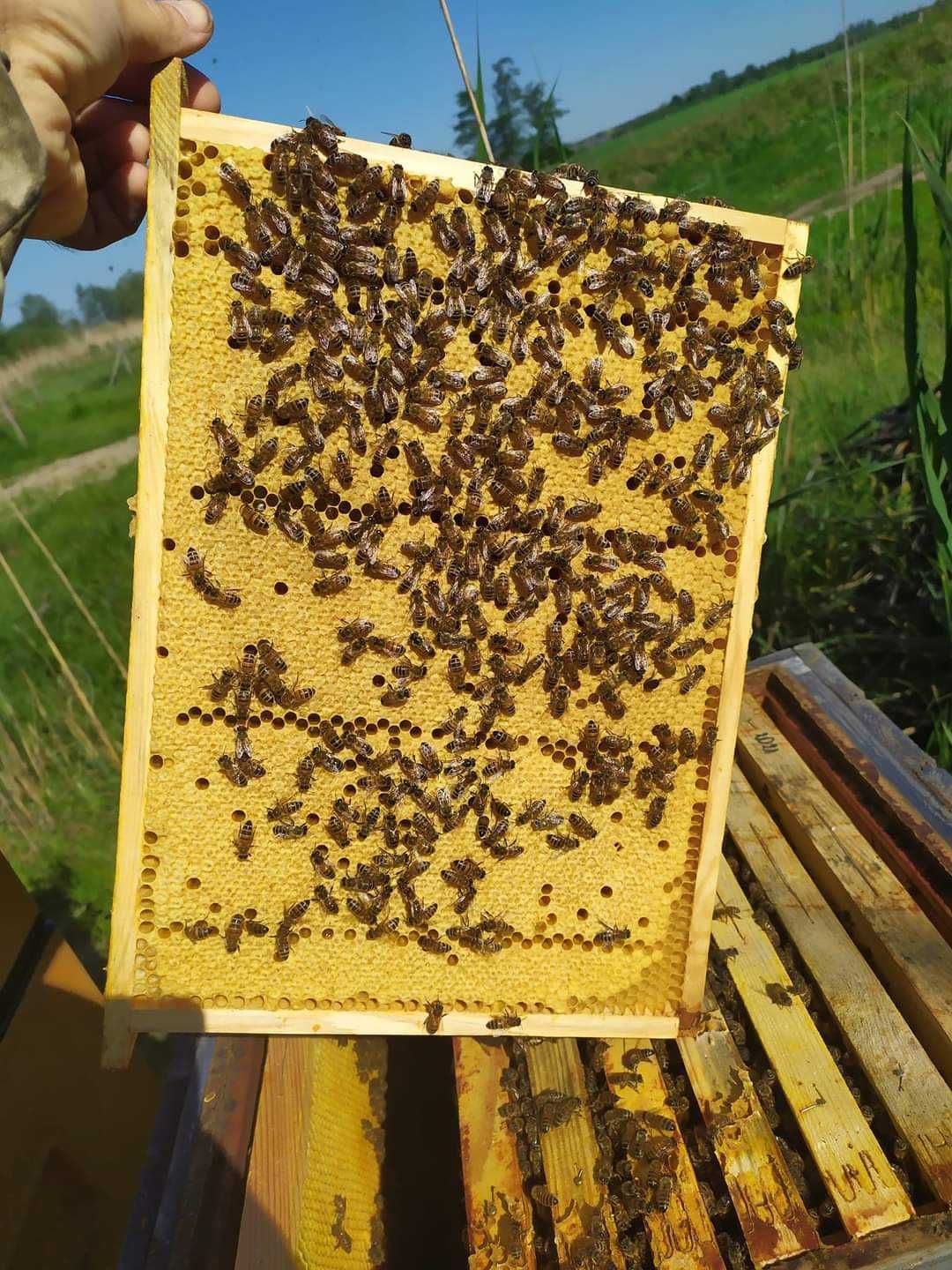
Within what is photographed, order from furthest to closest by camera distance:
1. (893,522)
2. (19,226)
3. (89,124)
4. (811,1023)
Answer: (893,522), (89,124), (811,1023), (19,226)

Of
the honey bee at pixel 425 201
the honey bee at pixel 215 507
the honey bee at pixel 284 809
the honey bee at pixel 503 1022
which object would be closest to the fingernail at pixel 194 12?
the honey bee at pixel 425 201

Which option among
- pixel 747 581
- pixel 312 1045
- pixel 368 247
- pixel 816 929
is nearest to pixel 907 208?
pixel 747 581

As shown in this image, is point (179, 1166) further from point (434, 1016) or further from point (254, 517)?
point (254, 517)

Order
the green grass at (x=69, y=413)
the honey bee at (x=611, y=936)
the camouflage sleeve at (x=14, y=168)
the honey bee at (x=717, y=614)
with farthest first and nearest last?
the green grass at (x=69, y=413), the honey bee at (x=611, y=936), the honey bee at (x=717, y=614), the camouflage sleeve at (x=14, y=168)

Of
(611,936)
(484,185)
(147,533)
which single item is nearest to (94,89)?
(484,185)

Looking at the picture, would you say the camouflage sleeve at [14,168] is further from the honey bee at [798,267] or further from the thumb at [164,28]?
the honey bee at [798,267]

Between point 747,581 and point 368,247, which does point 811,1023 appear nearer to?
point 747,581
